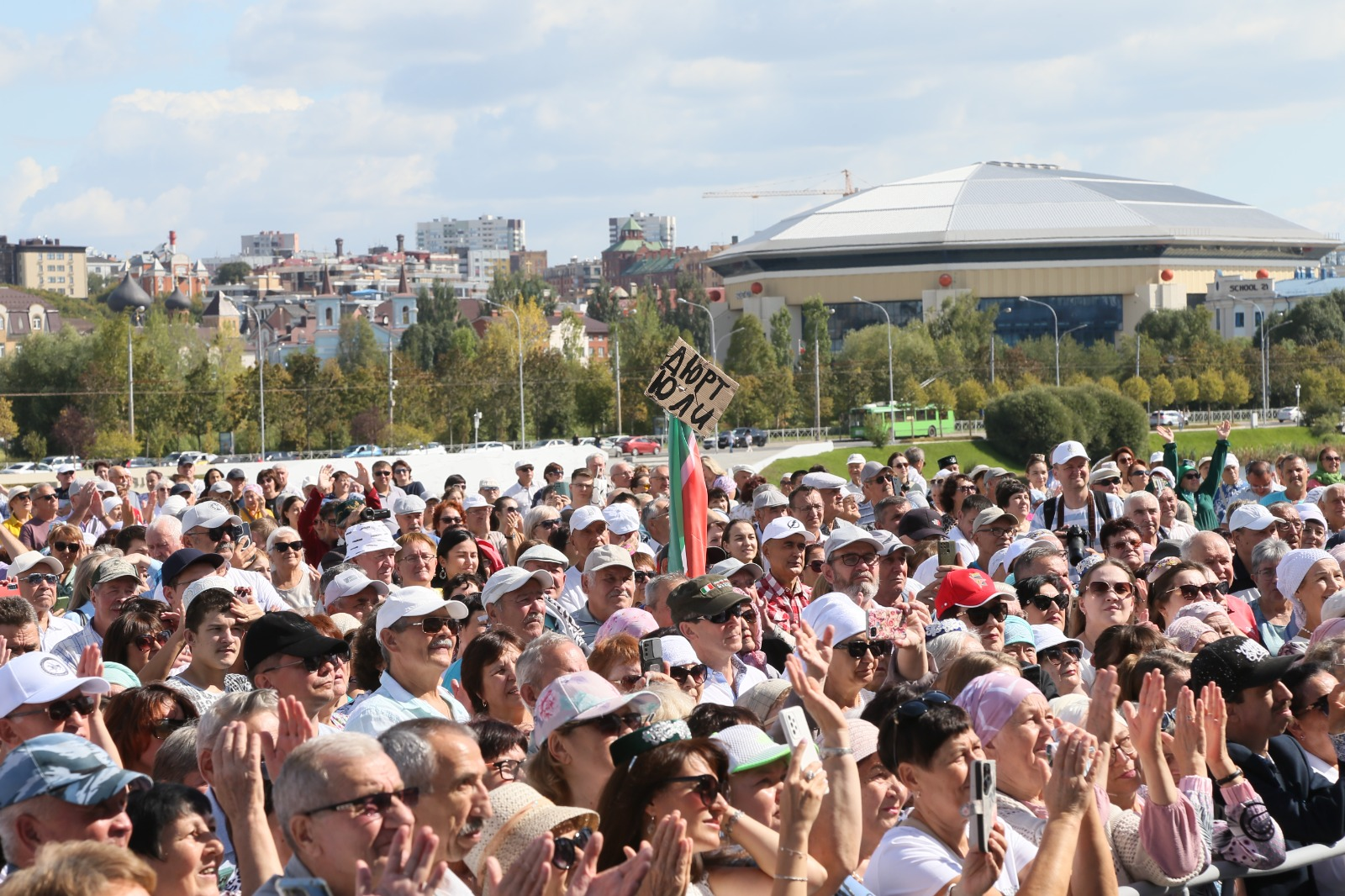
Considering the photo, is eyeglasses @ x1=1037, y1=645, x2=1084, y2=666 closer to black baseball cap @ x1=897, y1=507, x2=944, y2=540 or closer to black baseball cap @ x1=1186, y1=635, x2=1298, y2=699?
black baseball cap @ x1=1186, y1=635, x2=1298, y2=699

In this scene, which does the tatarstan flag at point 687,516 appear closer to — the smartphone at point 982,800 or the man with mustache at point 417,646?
the man with mustache at point 417,646

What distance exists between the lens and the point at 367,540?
29.0 feet

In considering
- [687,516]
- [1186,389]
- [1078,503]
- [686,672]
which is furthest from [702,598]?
[1186,389]

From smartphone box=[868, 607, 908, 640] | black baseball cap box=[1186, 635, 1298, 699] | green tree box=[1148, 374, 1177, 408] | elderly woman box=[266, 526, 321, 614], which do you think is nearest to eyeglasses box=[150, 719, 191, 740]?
smartphone box=[868, 607, 908, 640]

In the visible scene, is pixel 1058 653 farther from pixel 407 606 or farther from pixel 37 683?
pixel 37 683

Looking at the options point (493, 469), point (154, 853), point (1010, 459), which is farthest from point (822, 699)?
point (1010, 459)

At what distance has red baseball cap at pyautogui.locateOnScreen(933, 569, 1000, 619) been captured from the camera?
282 inches

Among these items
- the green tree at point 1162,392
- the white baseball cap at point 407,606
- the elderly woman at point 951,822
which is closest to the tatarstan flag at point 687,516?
the white baseball cap at point 407,606

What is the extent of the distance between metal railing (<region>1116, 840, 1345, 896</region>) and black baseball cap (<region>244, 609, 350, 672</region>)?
2.54 m

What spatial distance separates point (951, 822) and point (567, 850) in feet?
4.02

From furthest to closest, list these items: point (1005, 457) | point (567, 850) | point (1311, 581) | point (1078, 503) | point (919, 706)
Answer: point (1005, 457) → point (1078, 503) → point (1311, 581) → point (919, 706) → point (567, 850)

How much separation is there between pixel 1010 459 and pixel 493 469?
33.9 metres

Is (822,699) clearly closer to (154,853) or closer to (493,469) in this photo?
(154,853)

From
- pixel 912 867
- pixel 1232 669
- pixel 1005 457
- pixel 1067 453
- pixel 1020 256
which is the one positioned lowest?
pixel 1005 457
